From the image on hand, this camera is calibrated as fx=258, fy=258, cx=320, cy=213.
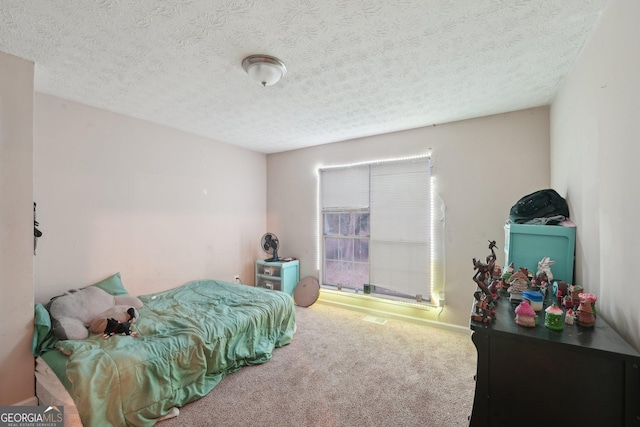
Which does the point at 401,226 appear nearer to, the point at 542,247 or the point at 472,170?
the point at 472,170

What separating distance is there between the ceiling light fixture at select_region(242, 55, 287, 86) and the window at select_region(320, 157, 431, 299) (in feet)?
7.05

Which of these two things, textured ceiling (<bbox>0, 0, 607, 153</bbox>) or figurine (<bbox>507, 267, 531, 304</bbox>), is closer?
textured ceiling (<bbox>0, 0, 607, 153</bbox>)

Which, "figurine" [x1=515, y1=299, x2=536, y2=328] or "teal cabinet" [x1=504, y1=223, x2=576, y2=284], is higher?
"teal cabinet" [x1=504, y1=223, x2=576, y2=284]

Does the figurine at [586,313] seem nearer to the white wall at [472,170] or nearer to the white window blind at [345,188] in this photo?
the white wall at [472,170]

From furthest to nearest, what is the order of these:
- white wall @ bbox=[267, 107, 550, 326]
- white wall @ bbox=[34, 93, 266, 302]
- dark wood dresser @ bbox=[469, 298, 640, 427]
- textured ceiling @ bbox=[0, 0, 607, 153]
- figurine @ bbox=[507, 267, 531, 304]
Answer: white wall @ bbox=[267, 107, 550, 326] → white wall @ bbox=[34, 93, 266, 302] → figurine @ bbox=[507, 267, 531, 304] → textured ceiling @ bbox=[0, 0, 607, 153] → dark wood dresser @ bbox=[469, 298, 640, 427]

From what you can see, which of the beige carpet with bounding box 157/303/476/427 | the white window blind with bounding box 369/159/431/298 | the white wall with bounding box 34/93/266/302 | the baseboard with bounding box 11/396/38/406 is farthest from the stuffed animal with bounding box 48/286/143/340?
the white window blind with bounding box 369/159/431/298

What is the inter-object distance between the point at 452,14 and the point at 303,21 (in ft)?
2.69

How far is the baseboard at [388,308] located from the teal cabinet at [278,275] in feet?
1.69

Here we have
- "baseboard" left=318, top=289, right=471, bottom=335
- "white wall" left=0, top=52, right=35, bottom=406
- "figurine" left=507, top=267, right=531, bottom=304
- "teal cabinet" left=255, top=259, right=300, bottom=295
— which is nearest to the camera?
"figurine" left=507, top=267, right=531, bottom=304

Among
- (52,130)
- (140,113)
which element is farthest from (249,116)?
(52,130)

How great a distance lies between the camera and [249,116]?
2.92 meters

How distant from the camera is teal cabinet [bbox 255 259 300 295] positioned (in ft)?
13.3

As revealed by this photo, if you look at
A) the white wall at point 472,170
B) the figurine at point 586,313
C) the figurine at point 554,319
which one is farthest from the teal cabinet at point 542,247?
the white wall at point 472,170

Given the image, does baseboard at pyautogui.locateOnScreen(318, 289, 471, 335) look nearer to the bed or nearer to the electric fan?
the electric fan
